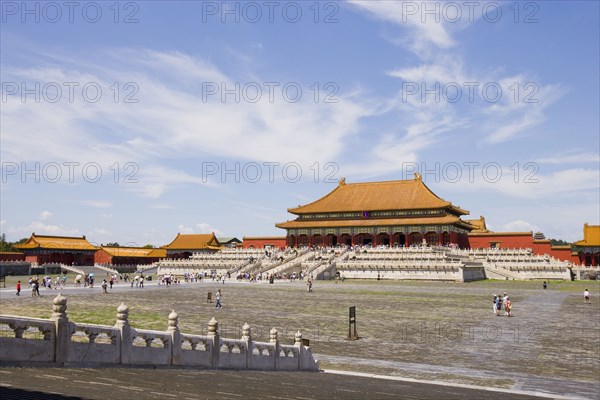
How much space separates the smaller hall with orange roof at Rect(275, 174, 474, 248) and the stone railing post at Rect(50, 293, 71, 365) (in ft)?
234

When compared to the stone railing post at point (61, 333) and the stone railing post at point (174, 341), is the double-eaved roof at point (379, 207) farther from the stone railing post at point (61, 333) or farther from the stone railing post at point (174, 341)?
the stone railing post at point (61, 333)

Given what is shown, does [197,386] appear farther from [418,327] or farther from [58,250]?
[58,250]

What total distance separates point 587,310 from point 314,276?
33749 millimetres

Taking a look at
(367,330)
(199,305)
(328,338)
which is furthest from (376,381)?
(199,305)

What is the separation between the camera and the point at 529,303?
3597cm

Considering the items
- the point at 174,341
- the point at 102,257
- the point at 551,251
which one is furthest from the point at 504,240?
the point at 174,341

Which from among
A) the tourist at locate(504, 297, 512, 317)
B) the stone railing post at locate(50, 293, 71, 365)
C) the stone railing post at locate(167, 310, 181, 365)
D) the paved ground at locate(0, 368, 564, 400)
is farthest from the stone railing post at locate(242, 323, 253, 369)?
the tourist at locate(504, 297, 512, 317)

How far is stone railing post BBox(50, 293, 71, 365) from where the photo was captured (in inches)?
383

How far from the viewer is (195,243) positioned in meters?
102

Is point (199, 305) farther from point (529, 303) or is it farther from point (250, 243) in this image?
point (250, 243)

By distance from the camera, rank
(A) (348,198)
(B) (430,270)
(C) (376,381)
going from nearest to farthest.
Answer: (C) (376,381), (B) (430,270), (A) (348,198)

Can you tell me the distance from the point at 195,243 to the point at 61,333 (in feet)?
306

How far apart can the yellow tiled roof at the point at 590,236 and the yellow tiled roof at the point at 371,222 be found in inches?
642

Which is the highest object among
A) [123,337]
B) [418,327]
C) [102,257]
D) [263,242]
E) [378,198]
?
[378,198]
